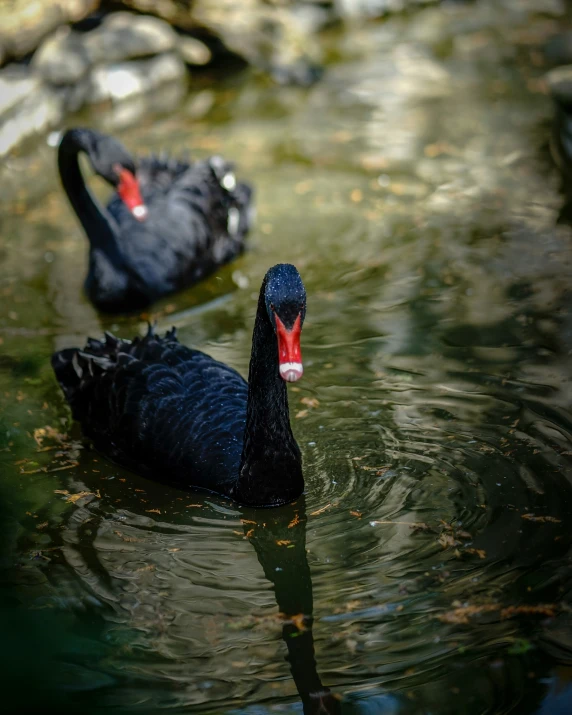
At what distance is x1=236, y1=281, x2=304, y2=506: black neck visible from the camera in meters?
3.93

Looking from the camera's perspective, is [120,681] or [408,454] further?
[408,454]

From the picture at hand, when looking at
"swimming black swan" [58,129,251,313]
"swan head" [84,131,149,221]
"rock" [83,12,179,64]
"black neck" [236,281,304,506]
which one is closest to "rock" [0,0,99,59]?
"rock" [83,12,179,64]

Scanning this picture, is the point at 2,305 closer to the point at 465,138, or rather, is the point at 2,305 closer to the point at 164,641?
the point at 164,641

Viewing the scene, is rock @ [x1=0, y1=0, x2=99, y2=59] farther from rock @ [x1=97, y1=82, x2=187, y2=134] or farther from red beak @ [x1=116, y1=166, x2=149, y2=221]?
red beak @ [x1=116, y1=166, x2=149, y2=221]

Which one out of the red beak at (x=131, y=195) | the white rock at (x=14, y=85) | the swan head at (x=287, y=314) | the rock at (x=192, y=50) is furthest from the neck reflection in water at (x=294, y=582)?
the rock at (x=192, y=50)

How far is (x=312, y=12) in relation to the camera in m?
12.8

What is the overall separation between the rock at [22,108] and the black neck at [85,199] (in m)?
2.51

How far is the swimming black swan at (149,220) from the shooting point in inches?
245

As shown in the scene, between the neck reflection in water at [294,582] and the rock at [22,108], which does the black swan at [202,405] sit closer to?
the neck reflection in water at [294,582]

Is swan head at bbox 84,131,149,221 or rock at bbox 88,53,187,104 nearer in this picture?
swan head at bbox 84,131,149,221

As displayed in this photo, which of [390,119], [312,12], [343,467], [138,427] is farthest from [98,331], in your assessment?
[312,12]

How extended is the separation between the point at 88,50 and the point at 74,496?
702cm

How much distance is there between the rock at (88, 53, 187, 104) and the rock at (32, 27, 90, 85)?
8.1 inches

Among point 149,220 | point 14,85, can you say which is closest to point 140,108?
point 14,85
